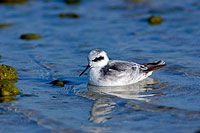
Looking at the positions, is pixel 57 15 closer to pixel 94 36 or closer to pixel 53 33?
pixel 53 33

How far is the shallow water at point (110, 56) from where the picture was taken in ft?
24.7

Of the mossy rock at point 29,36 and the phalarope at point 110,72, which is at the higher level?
the mossy rock at point 29,36

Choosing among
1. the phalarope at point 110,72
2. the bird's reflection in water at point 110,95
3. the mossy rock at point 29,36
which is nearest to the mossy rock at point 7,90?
the bird's reflection in water at point 110,95

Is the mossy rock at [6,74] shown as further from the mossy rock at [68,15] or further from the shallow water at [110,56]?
the mossy rock at [68,15]

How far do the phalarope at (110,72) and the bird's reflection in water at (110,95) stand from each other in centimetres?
15

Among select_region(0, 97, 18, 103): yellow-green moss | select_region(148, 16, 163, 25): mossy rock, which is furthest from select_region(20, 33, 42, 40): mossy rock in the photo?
select_region(0, 97, 18, 103): yellow-green moss

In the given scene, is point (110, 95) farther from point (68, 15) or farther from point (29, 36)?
point (68, 15)

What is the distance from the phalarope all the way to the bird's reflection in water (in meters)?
0.15

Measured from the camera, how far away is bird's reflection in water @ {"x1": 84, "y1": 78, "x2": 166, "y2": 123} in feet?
25.9

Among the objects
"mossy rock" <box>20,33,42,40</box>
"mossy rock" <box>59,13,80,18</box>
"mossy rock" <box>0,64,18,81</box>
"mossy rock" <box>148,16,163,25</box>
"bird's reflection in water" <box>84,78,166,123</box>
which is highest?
"mossy rock" <box>59,13,80,18</box>

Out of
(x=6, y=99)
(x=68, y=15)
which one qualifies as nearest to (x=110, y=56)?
(x=6, y=99)

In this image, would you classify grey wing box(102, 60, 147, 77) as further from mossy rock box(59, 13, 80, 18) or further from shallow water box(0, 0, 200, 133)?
mossy rock box(59, 13, 80, 18)

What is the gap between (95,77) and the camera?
10055 mm

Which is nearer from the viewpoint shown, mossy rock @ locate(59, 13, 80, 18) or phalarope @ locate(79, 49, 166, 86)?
phalarope @ locate(79, 49, 166, 86)
